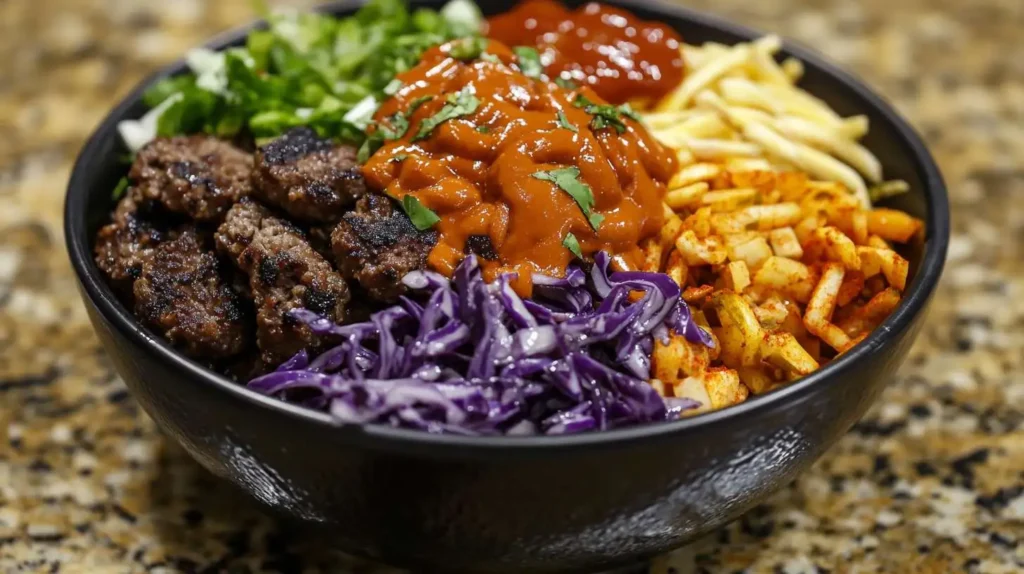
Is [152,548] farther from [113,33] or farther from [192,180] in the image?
[113,33]

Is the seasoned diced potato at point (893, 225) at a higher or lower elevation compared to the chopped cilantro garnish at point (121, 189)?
higher

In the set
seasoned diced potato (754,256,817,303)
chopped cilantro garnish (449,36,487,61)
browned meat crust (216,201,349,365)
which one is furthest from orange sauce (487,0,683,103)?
browned meat crust (216,201,349,365)

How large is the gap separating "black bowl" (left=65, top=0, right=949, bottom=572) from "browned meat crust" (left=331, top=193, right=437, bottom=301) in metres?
0.49

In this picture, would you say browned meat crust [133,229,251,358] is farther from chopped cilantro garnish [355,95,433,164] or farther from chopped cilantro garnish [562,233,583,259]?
chopped cilantro garnish [562,233,583,259]

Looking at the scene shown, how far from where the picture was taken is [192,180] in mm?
2805

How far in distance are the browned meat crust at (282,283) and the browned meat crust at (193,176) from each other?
152mm

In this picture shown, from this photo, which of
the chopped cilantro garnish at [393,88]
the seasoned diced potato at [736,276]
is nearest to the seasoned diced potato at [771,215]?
the seasoned diced potato at [736,276]

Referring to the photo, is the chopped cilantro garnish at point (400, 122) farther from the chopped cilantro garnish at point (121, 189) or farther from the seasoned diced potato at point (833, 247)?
the seasoned diced potato at point (833, 247)

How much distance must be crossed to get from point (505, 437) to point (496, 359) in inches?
13.1

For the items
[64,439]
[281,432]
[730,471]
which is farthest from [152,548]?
[730,471]

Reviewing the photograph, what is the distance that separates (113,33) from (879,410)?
4.11 metres

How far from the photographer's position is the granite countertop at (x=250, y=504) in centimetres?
287

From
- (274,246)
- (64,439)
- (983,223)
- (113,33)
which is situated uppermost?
(274,246)

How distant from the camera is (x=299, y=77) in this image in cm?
329
